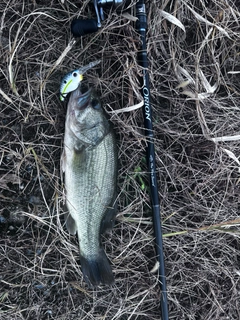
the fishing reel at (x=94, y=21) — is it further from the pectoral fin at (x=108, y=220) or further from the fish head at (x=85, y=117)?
the pectoral fin at (x=108, y=220)

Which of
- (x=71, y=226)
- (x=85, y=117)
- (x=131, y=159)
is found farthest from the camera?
(x=131, y=159)

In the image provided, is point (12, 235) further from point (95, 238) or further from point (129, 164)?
point (129, 164)

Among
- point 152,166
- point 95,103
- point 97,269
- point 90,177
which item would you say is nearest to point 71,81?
point 95,103

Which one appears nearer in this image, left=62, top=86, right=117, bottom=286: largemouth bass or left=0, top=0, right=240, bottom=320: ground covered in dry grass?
left=62, top=86, right=117, bottom=286: largemouth bass

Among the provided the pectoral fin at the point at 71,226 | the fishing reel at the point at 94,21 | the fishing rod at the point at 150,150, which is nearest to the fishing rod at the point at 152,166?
the fishing rod at the point at 150,150

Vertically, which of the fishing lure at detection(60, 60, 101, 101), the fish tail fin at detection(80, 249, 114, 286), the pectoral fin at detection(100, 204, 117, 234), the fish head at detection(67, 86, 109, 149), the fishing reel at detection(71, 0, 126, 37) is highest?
the fishing reel at detection(71, 0, 126, 37)

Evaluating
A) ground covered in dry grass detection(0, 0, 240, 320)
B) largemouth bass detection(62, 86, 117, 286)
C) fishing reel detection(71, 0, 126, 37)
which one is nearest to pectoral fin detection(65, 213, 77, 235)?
largemouth bass detection(62, 86, 117, 286)

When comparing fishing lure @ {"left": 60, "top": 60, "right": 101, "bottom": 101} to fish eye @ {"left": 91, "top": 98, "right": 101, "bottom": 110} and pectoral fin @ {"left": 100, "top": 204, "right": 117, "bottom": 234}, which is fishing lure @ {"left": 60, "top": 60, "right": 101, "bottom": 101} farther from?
pectoral fin @ {"left": 100, "top": 204, "right": 117, "bottom": 234}

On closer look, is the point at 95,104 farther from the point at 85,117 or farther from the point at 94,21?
the point at 94,21
